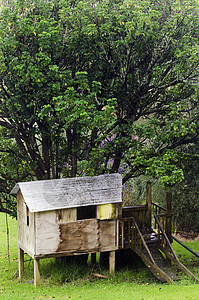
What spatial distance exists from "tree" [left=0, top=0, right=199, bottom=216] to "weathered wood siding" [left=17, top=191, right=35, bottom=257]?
66.4 inches

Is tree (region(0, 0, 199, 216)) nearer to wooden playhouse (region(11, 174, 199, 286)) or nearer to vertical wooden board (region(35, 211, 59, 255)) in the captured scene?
wooden playhouse (region(11, 174, 199, 286))

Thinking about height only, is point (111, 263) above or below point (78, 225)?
below

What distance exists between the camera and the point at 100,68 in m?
15.0

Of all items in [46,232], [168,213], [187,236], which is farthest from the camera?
[187,236]

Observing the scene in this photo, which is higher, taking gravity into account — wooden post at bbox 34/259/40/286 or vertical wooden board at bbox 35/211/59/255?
vertical wooden board at bbox 35/211/59/255

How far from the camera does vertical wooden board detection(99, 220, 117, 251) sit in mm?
14805

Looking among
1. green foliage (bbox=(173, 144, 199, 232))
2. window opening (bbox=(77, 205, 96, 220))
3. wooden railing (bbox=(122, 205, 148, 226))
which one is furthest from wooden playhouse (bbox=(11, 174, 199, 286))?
green foliage (bbox=(173, 144, 199, 232))

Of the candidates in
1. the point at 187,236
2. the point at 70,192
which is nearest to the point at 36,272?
the point at 70,192

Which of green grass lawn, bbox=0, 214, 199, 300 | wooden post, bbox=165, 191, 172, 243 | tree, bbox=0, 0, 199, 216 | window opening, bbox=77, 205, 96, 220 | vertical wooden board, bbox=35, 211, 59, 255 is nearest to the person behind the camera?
green grass lawn, bbox=0, 214, 199, 300

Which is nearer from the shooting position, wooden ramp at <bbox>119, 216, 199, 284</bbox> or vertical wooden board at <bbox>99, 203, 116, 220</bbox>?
wooden ramp at <bbox>119, 216, 199, 284</bbox>

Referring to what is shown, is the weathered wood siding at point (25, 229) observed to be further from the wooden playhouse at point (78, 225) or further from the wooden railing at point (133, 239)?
the wooden railing at point (133, 239)

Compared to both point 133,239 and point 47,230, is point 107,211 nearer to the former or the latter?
point 133,239

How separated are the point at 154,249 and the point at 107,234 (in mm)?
2213

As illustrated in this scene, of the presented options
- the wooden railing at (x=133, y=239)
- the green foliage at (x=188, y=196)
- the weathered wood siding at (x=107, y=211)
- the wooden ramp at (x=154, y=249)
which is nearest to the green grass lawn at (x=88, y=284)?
the wooden ramp at (x=154, y=249)
